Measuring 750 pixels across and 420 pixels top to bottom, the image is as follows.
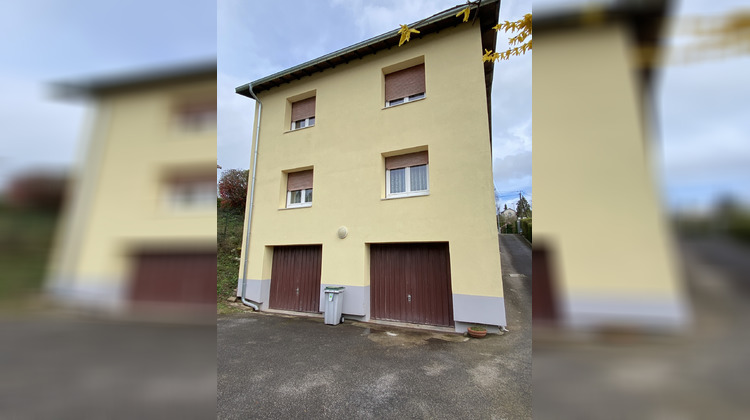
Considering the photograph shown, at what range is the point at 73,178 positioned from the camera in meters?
0.76

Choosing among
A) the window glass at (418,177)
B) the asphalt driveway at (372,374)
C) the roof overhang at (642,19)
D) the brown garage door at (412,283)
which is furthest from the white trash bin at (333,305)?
the roof overhang at (642,19)

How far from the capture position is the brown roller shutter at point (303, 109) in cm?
905

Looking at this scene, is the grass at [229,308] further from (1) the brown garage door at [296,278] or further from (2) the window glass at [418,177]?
(2) the window glass at [418,177]

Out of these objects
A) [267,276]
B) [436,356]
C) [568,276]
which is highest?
[568,276]

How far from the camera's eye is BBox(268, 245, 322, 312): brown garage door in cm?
812

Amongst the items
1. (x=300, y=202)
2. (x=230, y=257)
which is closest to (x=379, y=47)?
(x=300, y=202)

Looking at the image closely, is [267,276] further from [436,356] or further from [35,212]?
[35,212]

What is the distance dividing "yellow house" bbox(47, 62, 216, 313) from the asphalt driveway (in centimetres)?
224

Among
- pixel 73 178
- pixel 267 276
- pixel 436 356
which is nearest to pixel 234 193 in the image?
pixel 267 276

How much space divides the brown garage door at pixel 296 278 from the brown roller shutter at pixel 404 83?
4334mm

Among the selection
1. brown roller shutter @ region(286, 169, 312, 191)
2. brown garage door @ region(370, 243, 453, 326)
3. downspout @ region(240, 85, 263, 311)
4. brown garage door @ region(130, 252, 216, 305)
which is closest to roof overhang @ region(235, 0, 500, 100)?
downspout @ region(240, 85, 263, 311)

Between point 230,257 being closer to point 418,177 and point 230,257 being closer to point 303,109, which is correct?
point 303,109

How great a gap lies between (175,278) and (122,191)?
10.1 inches

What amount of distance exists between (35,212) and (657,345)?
3.83ft
